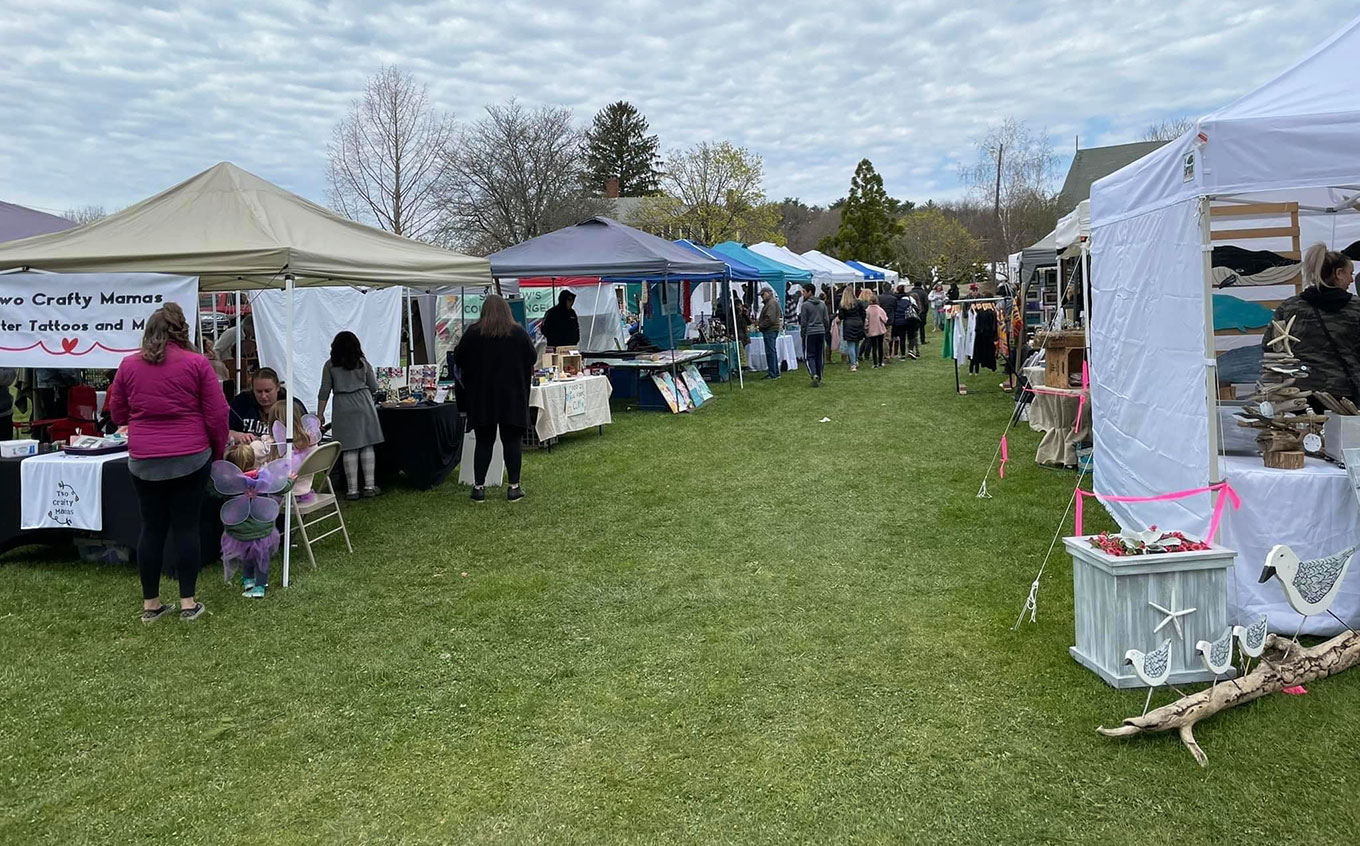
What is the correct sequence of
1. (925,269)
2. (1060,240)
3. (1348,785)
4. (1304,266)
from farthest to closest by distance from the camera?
(925,269) < (1060,240) < (1304,266) < (1348,785)

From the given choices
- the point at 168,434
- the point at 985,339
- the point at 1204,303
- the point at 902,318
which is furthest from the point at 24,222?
the point at 902,318

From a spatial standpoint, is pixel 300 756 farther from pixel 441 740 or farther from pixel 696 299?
A: pixel 696 299

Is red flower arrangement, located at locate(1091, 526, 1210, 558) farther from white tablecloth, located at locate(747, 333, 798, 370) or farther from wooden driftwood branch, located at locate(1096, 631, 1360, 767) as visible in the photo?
white tablecloth, located at locate(747, 333, 798, 370)

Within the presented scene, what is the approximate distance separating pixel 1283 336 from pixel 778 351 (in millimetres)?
12719

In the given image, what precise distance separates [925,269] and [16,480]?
1593 inches

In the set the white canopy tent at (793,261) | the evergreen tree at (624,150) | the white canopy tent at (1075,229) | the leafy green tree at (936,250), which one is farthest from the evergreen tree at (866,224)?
the white canopy tent at (1075,229)

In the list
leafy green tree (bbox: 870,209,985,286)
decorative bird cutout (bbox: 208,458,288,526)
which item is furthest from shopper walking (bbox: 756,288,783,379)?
leafy green tree (bbox: 870,209,985,286)

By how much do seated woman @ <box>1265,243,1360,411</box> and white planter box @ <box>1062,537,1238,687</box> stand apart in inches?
57.7

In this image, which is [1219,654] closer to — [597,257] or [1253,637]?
[1253,637]

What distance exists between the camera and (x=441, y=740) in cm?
309

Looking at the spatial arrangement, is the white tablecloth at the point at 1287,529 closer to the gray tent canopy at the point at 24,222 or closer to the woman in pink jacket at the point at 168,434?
the woman in pink jacket at the point at 168,434

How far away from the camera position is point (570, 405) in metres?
9.20

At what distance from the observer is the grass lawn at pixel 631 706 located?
257 cm

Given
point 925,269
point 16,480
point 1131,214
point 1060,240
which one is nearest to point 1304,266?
point 1131,214
